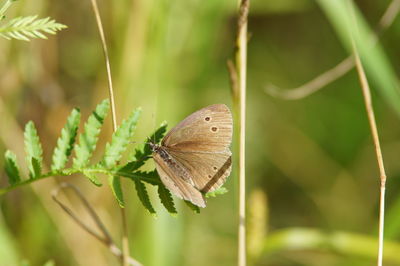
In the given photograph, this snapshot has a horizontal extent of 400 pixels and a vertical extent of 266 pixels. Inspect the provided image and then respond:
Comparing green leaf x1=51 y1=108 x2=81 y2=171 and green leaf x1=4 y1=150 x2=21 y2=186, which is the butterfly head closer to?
green leaf x1=51 y1=108 x2=81 y2=171

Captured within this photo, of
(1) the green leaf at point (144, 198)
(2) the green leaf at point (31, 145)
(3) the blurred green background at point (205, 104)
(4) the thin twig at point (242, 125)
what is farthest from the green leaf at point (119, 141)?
(3) the blurred green background at point (205, 104)

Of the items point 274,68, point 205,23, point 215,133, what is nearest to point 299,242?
point 215,133

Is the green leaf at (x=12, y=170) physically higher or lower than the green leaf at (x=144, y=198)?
lower

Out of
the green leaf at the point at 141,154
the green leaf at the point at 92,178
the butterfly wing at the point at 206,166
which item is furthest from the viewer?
the butterfly wing at the point at 206,166

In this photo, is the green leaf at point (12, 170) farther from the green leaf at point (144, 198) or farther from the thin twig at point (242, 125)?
the thin twig at point (242, 125)

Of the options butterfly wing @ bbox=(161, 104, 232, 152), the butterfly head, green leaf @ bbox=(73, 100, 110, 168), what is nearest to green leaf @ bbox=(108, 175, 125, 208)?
green leaf @ bbox=(73, 100, 110, 168)

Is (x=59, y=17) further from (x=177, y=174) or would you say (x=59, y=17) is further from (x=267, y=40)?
(x=177, y=174)

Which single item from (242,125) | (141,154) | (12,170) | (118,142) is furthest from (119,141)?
(242,125)
